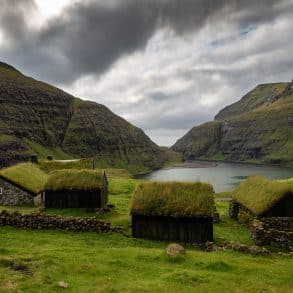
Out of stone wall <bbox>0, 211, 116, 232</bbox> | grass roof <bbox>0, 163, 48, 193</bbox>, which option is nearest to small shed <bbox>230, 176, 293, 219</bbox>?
stone wall <bbox>0, 211, 116, 232</bbox>

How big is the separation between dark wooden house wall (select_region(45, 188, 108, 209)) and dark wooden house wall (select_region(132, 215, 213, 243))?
39.5ft

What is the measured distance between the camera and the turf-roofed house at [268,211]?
36.0 metres

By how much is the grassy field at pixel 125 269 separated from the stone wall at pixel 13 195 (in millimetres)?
21200

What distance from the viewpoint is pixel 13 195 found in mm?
56281

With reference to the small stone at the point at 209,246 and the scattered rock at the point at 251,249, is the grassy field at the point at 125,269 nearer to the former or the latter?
the scattered rock at the point at 251,249

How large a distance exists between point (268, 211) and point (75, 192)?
2295 centimetres

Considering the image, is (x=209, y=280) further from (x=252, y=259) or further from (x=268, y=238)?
(x=268, y=238)

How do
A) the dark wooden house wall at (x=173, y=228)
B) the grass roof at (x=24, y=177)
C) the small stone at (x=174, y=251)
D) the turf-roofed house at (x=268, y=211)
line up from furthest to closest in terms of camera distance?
the grass roof at (x=24, y=177)
the dark wooden house wall at (x=173, y=228)
the turf-roofed house at (x=268, y=211)
the small stone at (x=174, y=251)

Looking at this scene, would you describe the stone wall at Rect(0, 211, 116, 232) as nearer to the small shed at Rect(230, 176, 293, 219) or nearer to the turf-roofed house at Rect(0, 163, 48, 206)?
the small shed at Rect(230, 176, 293, 219)

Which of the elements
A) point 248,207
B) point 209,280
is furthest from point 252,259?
point 248,207

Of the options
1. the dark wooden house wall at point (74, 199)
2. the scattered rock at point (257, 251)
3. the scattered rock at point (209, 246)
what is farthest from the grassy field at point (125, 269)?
the dark wooden house wall at point (74, 199)

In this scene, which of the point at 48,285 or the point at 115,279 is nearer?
the point at 48,285

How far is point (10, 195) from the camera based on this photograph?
2216 inches

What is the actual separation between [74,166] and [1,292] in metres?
55.5
